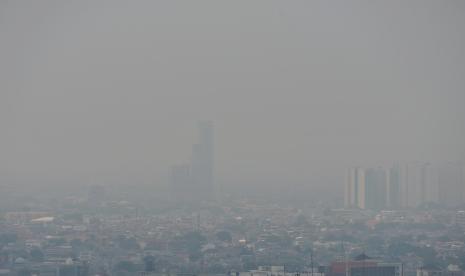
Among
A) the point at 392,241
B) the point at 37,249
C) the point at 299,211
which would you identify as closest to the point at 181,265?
the point at 37,249

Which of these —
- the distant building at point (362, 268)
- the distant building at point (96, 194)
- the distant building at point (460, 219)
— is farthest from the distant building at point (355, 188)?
the distant building at point (362, 268)

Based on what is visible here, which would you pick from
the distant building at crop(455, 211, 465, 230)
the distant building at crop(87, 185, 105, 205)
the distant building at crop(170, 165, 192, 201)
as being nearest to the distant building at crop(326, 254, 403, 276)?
the distant building at crop(455, 211, 465, 230)

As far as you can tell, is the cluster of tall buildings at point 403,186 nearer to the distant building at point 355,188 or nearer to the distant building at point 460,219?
the distant building at point 355,188

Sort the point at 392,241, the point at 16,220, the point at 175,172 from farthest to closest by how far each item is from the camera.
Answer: the point at 175,172 < the point at 16,220 < the point at 392,241

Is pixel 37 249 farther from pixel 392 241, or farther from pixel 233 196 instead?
pixel 233 196

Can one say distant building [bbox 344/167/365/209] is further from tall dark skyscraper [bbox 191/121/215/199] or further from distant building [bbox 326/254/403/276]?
distant building [bbox 326/254/403/276]

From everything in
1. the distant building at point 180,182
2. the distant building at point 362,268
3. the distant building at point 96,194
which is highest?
the distant building at point 180,182
